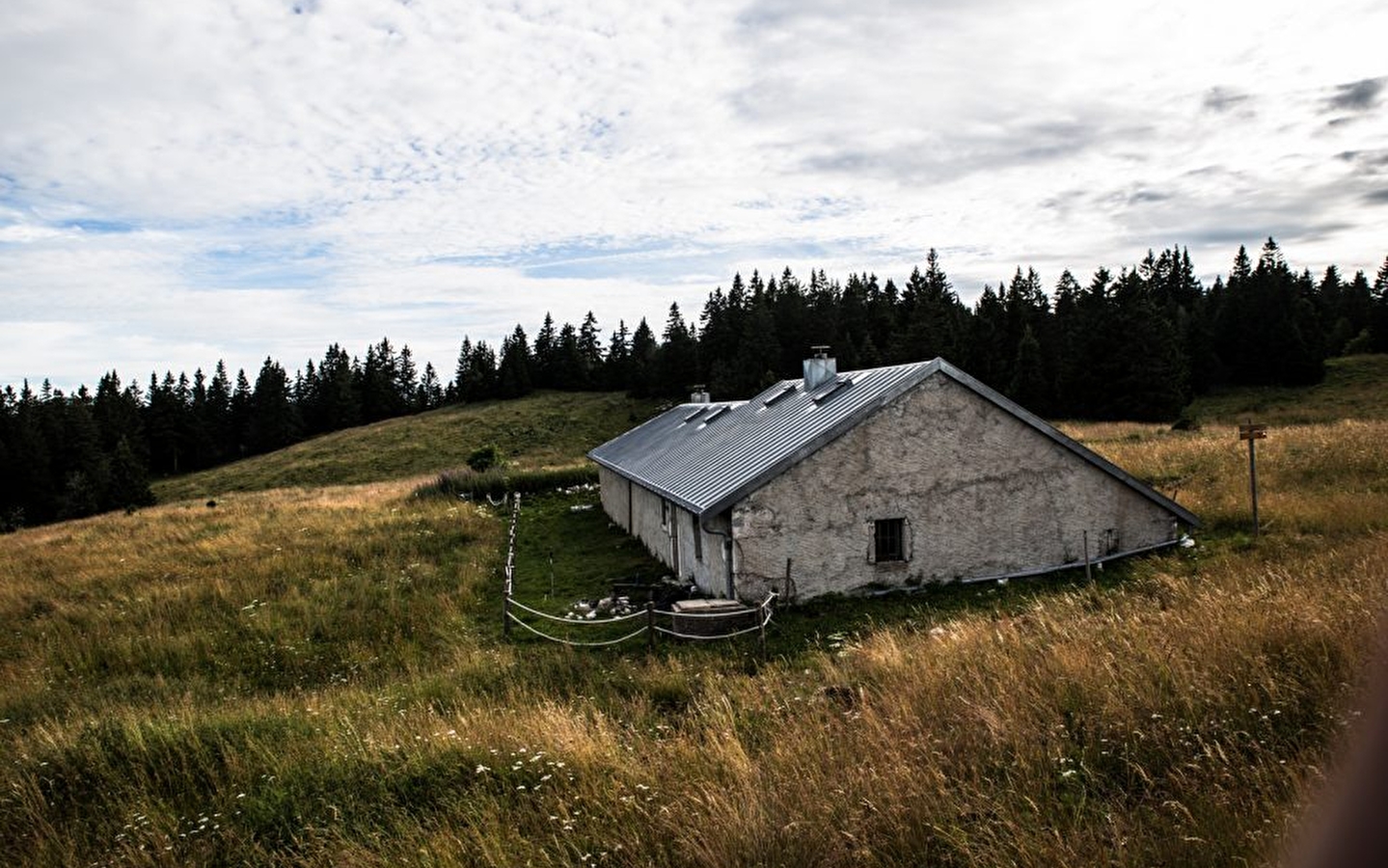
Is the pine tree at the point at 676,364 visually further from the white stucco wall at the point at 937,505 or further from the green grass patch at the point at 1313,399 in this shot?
the white stucco wall at the point at 937,505

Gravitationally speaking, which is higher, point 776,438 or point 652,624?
point 776,438

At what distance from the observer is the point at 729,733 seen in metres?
6.52

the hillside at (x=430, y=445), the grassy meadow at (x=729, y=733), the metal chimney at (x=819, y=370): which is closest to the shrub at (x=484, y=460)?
the hillside at (x=430, y=445)

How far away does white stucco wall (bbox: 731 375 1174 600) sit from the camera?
53.2ft

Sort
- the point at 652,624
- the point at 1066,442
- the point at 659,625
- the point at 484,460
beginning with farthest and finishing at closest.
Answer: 1. the point at 484,460
2. the point at 1066,442
3. the point at 659,625
4. the point at 652,624

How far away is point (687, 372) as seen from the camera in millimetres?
82312

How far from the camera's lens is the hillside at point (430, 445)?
67.1 m

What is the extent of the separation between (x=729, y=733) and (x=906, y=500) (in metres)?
11.4

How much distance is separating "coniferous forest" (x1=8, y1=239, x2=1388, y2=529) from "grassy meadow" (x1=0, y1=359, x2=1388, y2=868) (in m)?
47.5

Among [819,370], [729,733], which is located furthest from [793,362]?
[729,733]

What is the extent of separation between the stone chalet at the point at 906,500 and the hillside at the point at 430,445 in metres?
40.0

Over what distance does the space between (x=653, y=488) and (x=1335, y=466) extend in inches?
739

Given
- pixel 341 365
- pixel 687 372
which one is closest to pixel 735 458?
pixel 687 372

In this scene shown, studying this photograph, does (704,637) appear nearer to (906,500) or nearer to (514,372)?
(906,500)
